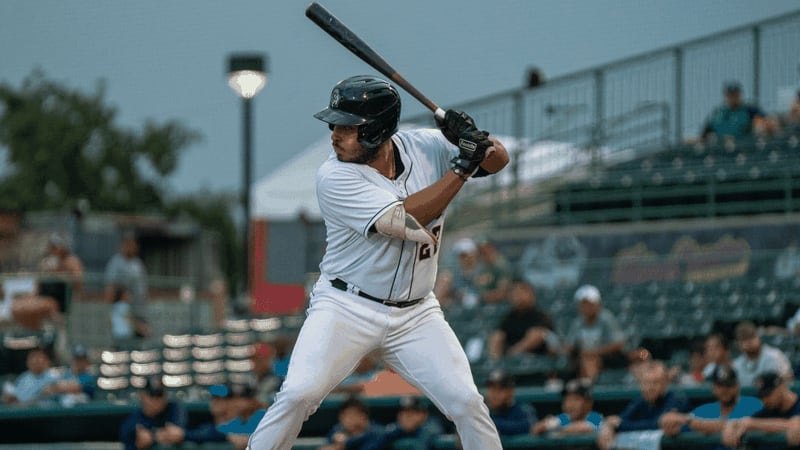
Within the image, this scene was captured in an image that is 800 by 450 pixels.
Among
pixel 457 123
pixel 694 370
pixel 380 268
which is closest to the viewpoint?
pixel 457 123

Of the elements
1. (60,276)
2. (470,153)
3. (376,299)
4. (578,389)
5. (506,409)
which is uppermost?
(470,153)

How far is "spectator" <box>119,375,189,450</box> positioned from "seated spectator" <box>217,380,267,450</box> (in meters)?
0.33

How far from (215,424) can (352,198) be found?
407 cm

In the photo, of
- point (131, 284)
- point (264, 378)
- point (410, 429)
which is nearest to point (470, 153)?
point (410, 429)

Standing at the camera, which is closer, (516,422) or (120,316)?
(516,422)

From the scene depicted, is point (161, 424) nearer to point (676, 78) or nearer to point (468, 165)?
point (468, 165)

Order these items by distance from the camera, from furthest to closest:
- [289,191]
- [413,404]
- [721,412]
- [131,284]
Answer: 1. [289,191]
2. [131,284]
3. [413,404]
4. [721,412]

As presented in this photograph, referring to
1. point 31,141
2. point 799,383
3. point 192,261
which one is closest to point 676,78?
point 799,383

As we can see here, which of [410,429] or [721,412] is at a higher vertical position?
[721,412]

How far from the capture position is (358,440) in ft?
28.6

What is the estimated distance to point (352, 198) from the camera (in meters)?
5.86

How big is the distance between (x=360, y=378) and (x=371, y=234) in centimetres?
508

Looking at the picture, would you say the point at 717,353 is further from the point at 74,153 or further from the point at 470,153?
the point at 74,153

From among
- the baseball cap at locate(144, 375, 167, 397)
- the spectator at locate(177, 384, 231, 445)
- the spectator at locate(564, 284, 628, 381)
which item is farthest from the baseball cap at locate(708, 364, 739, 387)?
the baseball cap at locate(144, 375, 167, 397)
